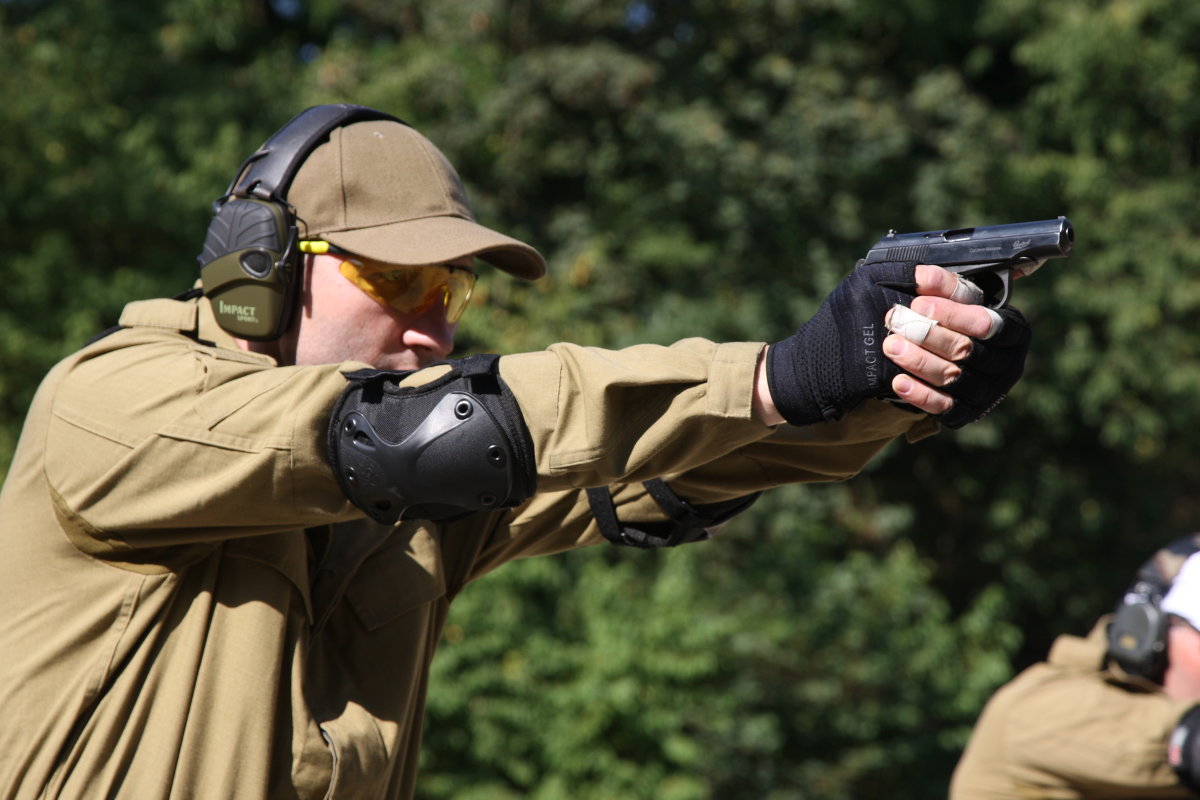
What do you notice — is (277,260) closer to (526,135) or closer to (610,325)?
(610,325)

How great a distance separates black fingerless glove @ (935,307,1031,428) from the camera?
1797 millimetres

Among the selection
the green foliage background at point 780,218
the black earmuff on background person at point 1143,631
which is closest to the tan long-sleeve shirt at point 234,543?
the black earmuff on background person at point 1143,631

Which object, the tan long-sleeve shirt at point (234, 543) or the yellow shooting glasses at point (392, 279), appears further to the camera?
the yellow shooting glasses at point (392, 279)

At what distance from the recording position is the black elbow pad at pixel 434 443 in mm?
1762

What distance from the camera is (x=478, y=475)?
177 centimetres

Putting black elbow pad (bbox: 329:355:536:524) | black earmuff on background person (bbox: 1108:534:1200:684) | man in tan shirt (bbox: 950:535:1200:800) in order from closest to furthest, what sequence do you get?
1. black elbow pad (bbox: 329:355:536:524)
2. man in tan shirt (bbox: 950:535:1200:800)
3. black earmuff on background person (bbox: 1108:534:1200:684)

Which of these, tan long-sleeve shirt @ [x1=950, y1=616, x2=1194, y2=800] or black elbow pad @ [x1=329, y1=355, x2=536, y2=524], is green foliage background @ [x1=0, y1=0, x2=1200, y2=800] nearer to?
tan long-sleeve shirt @ [x1=950, y1=616, x2=1194, y2=800]

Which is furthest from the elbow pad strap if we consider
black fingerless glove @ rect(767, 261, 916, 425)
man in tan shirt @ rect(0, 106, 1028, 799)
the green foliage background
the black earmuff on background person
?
the green foliage background

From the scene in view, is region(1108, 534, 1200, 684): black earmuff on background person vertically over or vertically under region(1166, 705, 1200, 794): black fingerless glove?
over


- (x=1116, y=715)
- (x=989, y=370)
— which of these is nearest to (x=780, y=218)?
(x=1116, y=715)

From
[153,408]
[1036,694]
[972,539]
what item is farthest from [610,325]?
[153,408]

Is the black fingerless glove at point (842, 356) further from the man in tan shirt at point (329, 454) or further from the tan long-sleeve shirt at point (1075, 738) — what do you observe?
the tan long-sleeve shirt at point (1075, 738)

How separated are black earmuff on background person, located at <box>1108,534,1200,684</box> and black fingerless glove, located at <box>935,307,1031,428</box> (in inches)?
114

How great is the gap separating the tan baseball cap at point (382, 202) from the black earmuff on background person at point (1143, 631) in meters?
2.96
